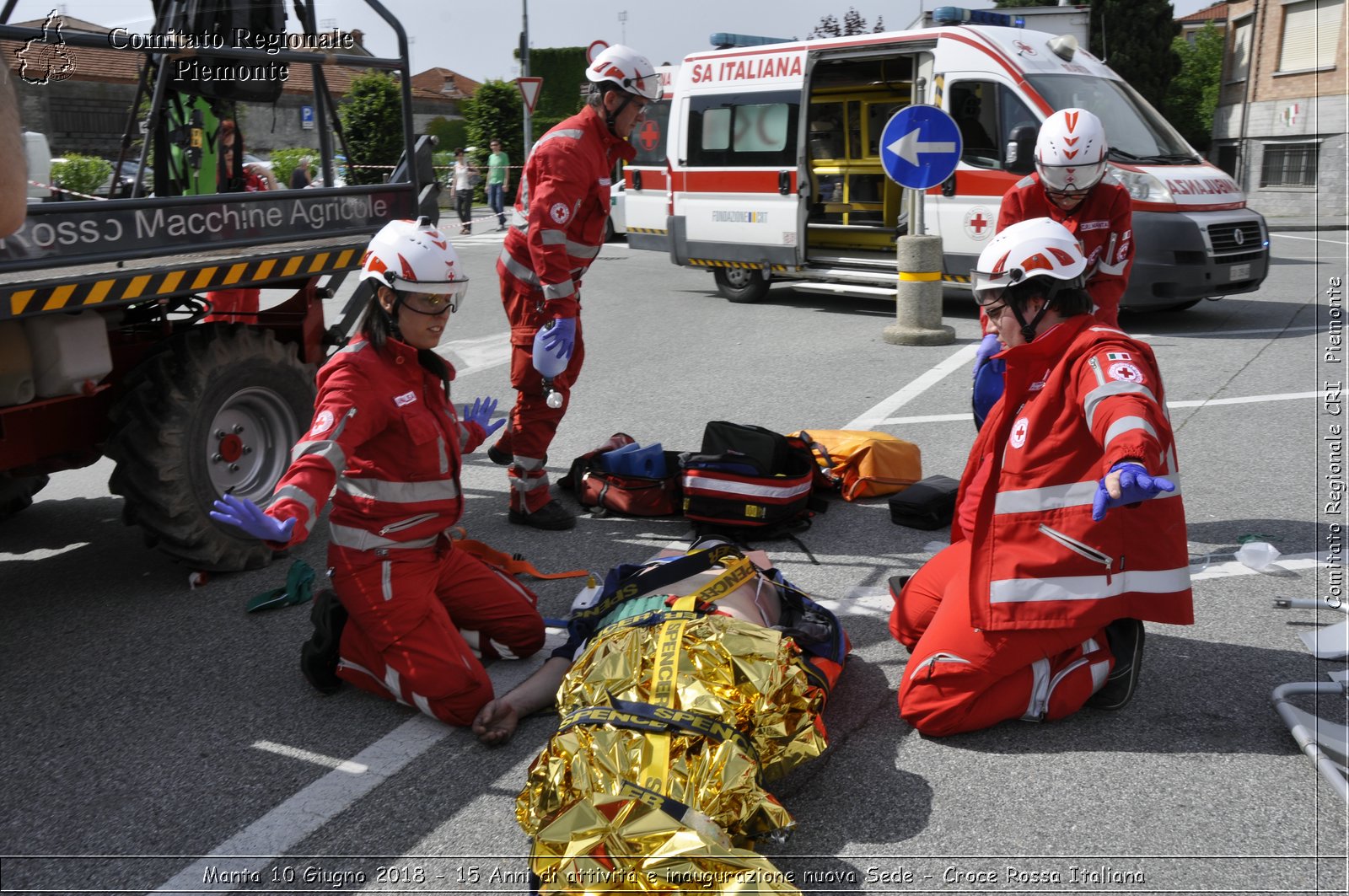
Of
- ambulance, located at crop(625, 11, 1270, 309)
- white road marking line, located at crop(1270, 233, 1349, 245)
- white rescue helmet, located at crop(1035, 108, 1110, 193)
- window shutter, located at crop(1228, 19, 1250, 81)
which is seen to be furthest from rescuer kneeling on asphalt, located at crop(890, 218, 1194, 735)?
window shutter, located at crop(1228, 19, 1250, 81)

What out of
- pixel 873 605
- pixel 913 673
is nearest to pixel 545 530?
pixel 873 605

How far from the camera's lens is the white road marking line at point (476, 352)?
10211mm

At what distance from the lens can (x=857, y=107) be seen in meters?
13.5

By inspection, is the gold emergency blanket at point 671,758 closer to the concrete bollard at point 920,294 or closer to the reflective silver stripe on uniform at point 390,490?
the reflective silver stripe on uniform at point 390,490

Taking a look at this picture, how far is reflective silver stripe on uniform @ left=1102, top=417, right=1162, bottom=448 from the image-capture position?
3.24 meters

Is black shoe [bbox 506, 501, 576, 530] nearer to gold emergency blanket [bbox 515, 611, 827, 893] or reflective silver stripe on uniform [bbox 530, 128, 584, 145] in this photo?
reflective silver stripe on uniform [bbox 530, 128, 584, 145]

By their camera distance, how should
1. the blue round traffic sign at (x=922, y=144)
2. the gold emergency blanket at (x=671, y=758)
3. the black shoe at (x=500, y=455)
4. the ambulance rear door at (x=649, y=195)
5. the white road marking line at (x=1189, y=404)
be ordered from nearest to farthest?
1. the gold emergency blanket at (x=671, y=758)
2. the black shoe at (x=500, y=455)
3. the white road marking line at (x=1189, y=404)
4. the blue round traffic sign at (x=922, y=144)
5. the ambulance rear door at (x=649, y=195)

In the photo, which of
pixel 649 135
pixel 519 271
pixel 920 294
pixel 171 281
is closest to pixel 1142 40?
pixel 649 135

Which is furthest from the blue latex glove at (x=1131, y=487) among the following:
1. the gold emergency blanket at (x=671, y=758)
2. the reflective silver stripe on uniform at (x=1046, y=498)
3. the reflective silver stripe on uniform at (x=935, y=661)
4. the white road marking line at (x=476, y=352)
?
the white road marking line at (x=476, y=352)

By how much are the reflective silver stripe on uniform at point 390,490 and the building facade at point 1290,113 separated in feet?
96.6

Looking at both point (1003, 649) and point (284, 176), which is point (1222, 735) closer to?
point (1003, 649)

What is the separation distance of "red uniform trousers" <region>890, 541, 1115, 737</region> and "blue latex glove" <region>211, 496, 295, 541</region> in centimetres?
206

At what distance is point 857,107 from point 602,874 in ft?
40.3

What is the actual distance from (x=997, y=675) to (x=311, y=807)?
2.14 metres
